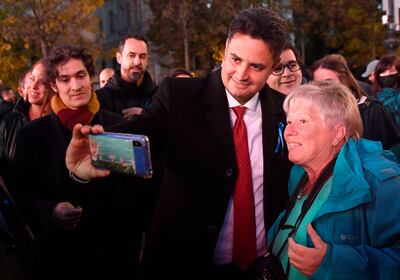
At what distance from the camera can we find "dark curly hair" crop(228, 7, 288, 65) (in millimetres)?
2590

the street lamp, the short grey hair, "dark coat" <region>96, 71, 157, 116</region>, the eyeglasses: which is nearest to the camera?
the short grey hair

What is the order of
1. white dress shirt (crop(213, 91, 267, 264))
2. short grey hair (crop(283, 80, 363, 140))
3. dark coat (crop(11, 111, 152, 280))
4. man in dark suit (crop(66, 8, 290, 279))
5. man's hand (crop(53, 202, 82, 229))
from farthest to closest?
dark coat (crop(11, 111, 152, 280)) → man's hand (crop(53, 202, 82, 229)) → white dress shirt (crop(213, 91, 267, 264)) → man in dark suit (crop(66, 8, 290, 279)) → short grey hair (crop(283, 80, 363, 140))

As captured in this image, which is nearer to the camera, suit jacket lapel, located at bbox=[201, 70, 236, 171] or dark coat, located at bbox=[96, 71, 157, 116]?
suit jacket lapel, located at bbox=[201, 70, 236, 171]

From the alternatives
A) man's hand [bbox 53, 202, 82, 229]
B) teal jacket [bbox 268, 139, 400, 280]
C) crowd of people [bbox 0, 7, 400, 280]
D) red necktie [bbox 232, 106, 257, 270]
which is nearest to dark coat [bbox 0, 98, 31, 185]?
crowd of people [bbox 0, 7, 400, 280]

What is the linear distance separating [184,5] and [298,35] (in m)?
8.85

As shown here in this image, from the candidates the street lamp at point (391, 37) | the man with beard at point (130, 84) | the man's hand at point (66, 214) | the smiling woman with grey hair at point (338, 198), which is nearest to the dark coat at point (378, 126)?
the smiling woman with grey hair at point (338, 198)

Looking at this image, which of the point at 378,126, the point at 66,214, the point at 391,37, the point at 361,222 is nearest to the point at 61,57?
the point at 66,214

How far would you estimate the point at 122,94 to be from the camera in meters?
5.48

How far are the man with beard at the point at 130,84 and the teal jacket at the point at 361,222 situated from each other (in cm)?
333

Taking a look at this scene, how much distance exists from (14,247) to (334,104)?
1.62 meters

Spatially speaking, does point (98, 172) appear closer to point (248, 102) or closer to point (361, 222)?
point (248, 102)

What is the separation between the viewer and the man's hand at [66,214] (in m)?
3.06

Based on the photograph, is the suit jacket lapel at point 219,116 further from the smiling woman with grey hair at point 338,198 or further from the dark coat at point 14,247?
the dark coat at point 14,247

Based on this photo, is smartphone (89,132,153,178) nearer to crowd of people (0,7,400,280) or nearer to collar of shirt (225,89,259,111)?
crowd of people (0,7,400,280)
